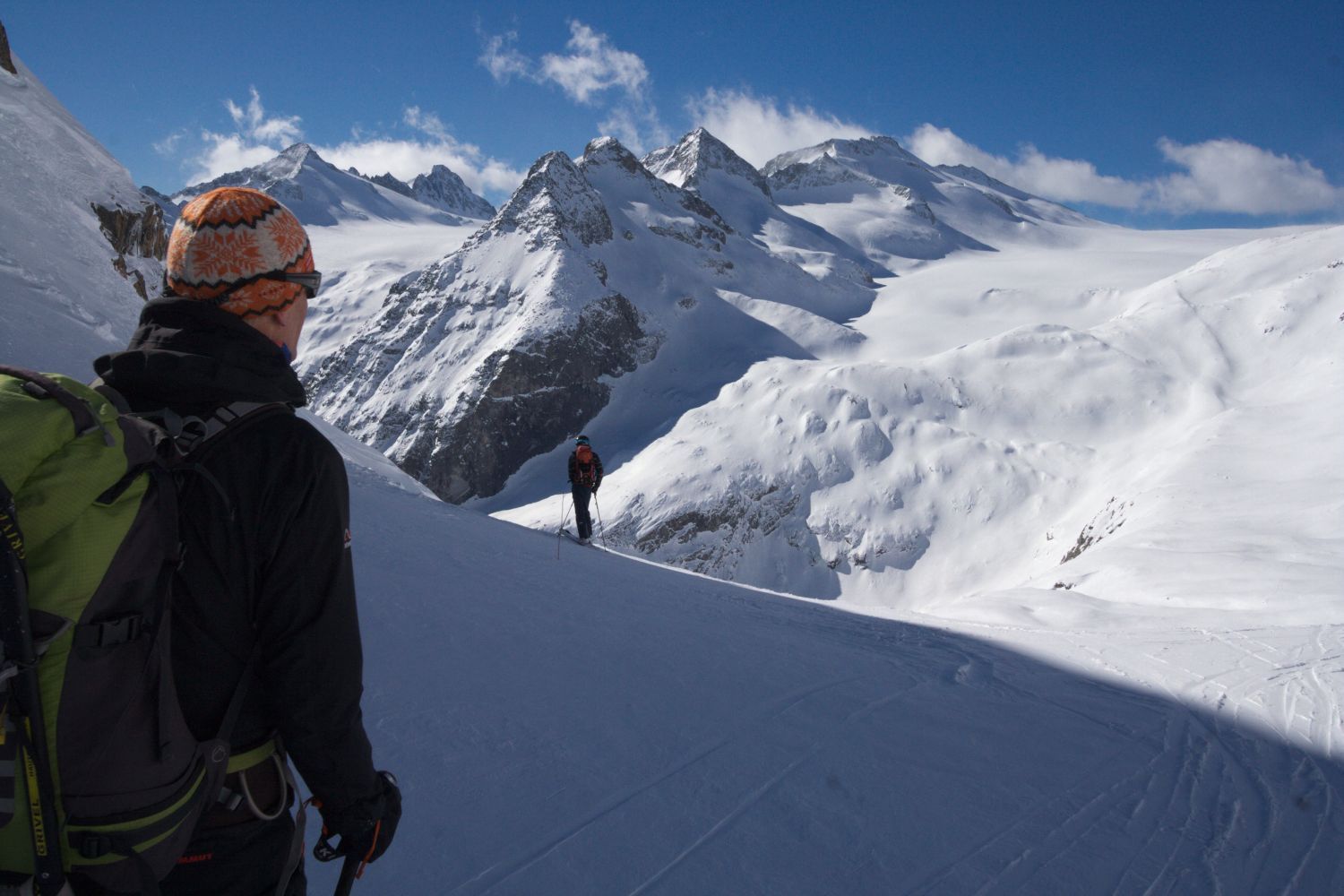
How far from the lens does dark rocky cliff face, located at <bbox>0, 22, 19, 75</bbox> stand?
691 inches

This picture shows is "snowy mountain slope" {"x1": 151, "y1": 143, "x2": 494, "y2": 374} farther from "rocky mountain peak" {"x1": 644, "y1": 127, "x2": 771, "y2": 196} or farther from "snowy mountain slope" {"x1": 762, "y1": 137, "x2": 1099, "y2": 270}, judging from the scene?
"snowy mountain slope" {"x1": 762, "y1": 137, "x2": 1099, "y2": 270}

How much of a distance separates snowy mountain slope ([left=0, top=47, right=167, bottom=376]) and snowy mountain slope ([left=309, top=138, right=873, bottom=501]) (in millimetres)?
45363

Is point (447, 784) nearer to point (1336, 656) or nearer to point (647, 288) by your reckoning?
point (1336, 656)

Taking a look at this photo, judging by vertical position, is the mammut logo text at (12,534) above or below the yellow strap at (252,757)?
above

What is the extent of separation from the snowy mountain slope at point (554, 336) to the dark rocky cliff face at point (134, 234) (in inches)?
1750

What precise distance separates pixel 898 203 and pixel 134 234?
129 meters

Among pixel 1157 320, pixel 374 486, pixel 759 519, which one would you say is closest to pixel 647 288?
pixel 759 519

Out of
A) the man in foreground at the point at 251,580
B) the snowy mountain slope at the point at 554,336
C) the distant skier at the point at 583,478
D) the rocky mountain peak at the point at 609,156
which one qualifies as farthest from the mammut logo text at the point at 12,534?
the rocky mountain peak at the point at 609,156

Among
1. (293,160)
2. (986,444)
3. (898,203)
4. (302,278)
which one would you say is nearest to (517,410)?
(986,444)

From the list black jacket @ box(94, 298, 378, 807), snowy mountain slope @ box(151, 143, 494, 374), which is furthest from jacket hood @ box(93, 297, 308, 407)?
snowy mountain slope @ box(151, 143, 494, 374)

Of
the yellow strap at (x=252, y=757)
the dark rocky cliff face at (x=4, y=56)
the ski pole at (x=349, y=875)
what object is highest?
the dark rocky cliff face at (x=4, y=56)

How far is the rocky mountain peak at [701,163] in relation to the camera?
12406 cm

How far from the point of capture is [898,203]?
13050cm

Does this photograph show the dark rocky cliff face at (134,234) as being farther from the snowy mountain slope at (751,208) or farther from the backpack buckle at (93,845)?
the snowy mountain slope at (751,208)
